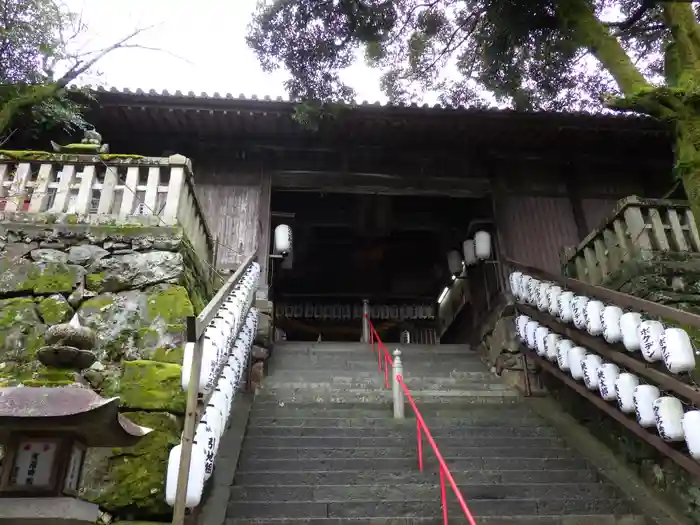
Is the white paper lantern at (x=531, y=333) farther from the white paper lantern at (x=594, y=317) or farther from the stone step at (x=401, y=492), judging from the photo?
the stone step at (x=401, y=492)

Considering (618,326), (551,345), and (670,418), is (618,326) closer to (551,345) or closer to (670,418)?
(670,418)

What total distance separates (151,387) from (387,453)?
299 cm

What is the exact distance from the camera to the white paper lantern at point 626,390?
5.83 meters

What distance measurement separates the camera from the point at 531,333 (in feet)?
28.2

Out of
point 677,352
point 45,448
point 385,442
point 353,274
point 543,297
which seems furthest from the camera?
point 353,274

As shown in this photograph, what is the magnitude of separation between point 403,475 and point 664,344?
3115 millimetres

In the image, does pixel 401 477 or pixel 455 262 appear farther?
pixel 455 262

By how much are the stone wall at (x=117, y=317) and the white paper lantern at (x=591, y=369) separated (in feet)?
16.5

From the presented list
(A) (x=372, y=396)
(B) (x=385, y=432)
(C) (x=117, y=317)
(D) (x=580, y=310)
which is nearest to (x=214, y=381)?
(C) (x=117, y=317)

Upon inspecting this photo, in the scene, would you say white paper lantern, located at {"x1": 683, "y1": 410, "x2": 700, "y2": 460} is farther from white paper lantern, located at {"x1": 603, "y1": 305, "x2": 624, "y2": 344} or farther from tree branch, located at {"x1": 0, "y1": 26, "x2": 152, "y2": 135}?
tree branch, located at {"x1": 0, "y1": 26, "x2": 152, "y2": 135}

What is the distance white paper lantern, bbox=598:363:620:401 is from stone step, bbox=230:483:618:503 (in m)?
1.07

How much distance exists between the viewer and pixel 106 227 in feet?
19.7

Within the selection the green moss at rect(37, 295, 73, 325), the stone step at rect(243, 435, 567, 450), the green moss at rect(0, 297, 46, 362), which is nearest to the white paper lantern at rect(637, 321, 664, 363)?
the stone step at rect(243, 435, 567, 450)

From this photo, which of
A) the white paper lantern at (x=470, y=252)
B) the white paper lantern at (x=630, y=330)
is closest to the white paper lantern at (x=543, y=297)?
the white paper lantern at (x=630, y=330)
